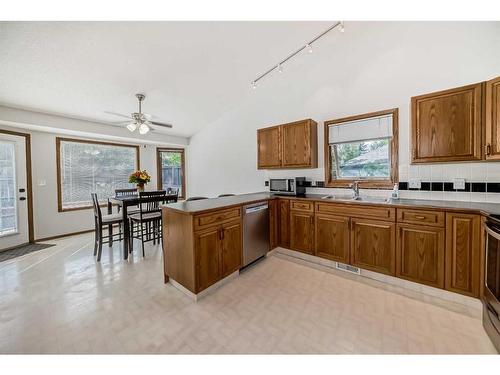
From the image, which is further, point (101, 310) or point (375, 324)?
point (101, 310)

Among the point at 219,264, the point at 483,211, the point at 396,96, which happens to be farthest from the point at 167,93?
the point at 483,211

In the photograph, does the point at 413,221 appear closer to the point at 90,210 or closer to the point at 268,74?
the point at 268,74

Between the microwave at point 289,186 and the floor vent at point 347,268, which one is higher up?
the microwave at point 289,186

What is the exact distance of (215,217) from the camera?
2.18m

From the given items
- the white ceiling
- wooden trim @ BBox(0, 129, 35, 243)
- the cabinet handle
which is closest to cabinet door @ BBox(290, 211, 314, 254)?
the cabinet handle

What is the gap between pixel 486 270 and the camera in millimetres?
1699

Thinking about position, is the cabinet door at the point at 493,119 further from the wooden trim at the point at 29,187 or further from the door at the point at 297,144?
the wooden trim at the point at 29,187

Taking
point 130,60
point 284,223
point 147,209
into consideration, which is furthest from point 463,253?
point 130,60

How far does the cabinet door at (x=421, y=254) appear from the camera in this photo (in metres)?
2.00

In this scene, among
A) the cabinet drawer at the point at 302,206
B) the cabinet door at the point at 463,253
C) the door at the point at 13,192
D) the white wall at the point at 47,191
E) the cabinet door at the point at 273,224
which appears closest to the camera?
the cabinet door at the point at 463,253

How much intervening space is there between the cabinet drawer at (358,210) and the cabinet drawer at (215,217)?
113cm

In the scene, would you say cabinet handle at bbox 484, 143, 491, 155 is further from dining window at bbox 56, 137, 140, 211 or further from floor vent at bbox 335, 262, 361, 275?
dining window at bbox 56, 137, 140, 211

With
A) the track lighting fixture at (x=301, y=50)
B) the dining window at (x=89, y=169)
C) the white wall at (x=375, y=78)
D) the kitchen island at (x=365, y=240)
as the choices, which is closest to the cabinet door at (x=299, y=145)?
the white wall at (x=375, y=78)
